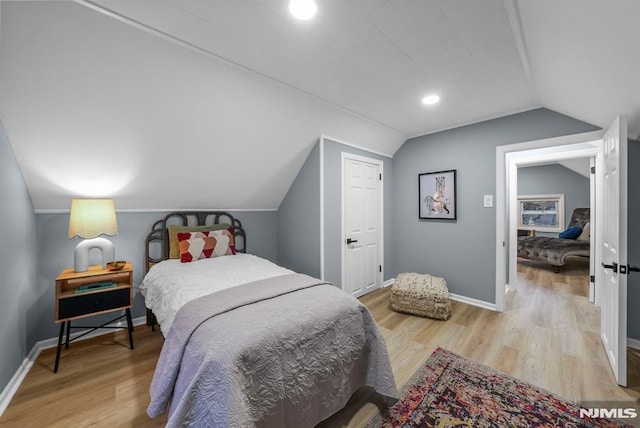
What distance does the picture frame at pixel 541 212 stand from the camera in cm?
620

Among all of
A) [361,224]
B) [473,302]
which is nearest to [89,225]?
[361,224]

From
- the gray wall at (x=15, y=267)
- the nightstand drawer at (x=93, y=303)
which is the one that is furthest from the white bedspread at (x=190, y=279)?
the gray wall at (x=15, y=267)

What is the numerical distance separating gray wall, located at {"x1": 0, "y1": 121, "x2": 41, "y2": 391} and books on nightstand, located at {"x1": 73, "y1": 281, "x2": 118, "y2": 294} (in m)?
0.36

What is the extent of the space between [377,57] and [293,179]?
1.96 metres

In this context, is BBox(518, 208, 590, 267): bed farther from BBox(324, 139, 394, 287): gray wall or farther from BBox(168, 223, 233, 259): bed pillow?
BBox(168, 223, 233, 259): bed pillow

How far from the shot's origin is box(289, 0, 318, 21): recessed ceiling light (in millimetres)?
1366

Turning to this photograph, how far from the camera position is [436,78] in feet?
7.29

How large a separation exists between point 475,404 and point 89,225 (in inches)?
129

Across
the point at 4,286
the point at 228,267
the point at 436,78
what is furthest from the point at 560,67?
the point at 4,286

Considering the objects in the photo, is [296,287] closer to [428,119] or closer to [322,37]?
[322,37]

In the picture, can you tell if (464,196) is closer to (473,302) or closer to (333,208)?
(473,302)

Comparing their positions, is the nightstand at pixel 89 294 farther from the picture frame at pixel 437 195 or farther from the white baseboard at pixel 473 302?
the white baseboard at pixel 473 302

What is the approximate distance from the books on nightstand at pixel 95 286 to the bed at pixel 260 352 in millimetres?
536

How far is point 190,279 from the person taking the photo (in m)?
1.99
